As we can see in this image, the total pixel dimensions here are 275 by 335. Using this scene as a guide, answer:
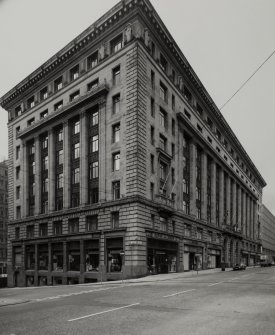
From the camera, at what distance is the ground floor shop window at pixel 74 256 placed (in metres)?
43.0

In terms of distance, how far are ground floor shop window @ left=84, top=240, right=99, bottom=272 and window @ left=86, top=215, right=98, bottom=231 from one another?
1.47 meters

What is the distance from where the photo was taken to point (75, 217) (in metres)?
43.8

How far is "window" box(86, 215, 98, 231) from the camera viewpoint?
4116 cm

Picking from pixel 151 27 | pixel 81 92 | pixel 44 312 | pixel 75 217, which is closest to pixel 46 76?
pixel 81 92

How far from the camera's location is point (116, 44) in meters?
41.9

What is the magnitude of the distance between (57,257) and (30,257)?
746 centimetres

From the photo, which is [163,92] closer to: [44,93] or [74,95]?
[74,95]

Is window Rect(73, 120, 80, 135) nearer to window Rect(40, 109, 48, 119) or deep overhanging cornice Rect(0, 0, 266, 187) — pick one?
window Rect(40, 109, 48, 119)

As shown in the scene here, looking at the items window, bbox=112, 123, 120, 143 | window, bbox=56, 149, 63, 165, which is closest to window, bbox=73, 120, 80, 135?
window, bbox=56, 149, 63, 165

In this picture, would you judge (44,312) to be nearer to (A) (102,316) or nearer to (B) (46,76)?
(A) (102,316)

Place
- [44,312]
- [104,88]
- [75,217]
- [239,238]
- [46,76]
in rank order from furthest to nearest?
[239,238]
[46,76]
[75,217]
[104,88]
[44,312]

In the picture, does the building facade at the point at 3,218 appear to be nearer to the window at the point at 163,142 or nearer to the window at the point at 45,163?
the window at the point at 45,163

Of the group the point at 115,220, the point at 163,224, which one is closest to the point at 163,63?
the point at 163,224

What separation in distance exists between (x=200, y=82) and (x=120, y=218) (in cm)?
2817
